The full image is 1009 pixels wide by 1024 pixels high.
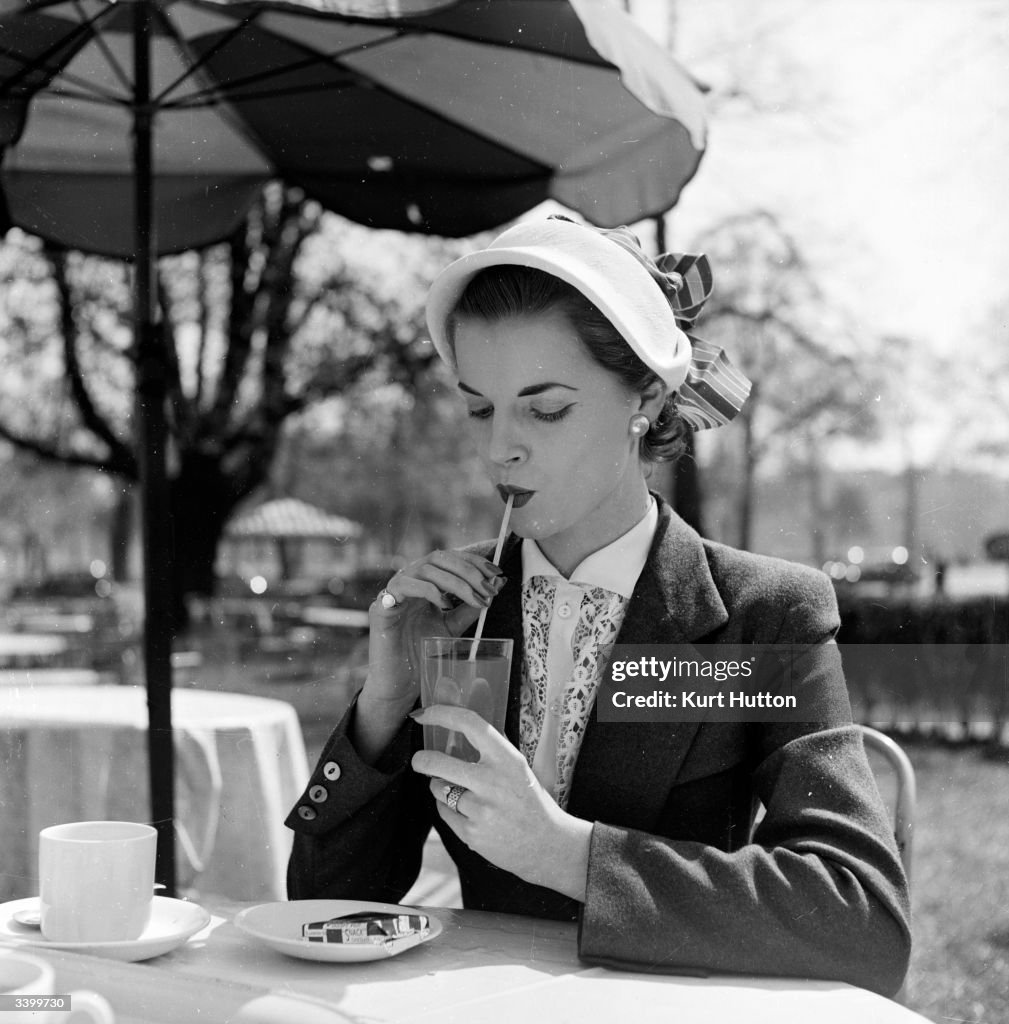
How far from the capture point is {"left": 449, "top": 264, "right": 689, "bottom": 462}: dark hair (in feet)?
3.54

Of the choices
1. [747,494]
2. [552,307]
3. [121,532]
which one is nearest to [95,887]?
[552,307]

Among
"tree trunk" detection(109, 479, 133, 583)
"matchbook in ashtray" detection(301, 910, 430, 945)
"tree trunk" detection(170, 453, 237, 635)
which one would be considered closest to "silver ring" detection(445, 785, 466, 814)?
"matchbook in ashtray" detection(301, 910, 430, 945)

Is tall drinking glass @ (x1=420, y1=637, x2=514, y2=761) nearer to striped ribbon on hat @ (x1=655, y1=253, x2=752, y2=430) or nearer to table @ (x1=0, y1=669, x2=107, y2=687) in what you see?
striped ribbon on hat @ (x1=655, y1=253, x2=752, y2=430)

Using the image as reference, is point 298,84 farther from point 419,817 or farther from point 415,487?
point 415,487

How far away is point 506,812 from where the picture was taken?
2.94 ft

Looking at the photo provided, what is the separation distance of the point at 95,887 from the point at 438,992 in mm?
291

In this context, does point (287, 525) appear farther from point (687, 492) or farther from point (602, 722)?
point (602, 722)

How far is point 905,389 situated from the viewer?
2.30 meters

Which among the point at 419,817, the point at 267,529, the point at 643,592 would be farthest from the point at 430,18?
the point at 267,529

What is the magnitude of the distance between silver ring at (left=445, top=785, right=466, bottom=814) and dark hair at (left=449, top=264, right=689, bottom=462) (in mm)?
423

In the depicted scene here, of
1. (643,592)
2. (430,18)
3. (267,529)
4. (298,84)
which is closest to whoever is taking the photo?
(643,592)

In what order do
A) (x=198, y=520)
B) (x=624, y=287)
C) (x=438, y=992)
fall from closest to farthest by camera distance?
(x=438, y=992), (x=624, y=287), (x=198, y=520)

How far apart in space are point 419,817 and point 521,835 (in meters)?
0.37

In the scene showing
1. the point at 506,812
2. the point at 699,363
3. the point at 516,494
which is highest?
the point at 699,363
